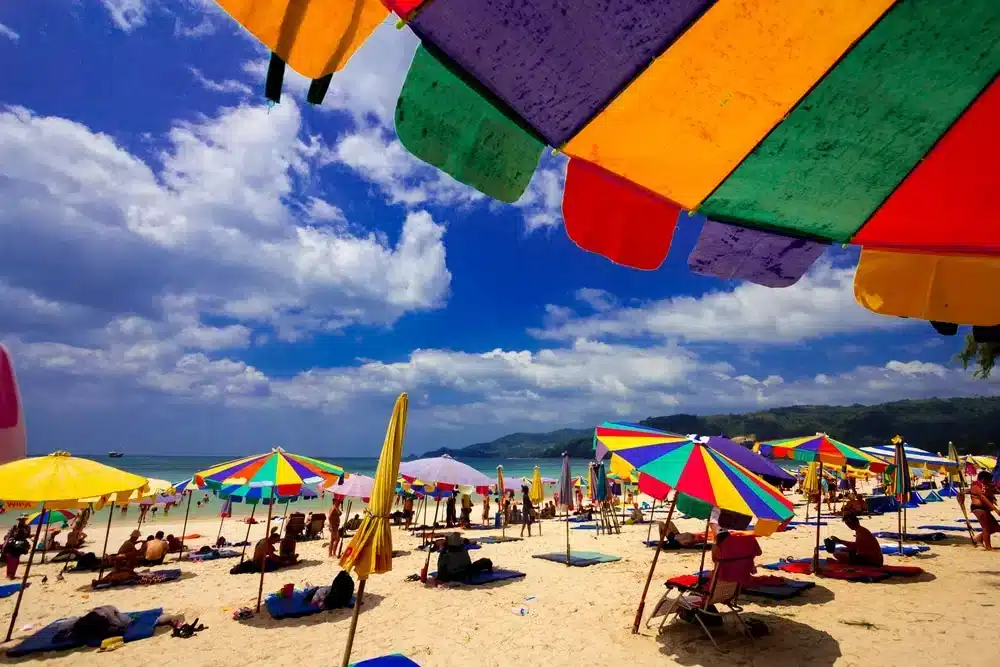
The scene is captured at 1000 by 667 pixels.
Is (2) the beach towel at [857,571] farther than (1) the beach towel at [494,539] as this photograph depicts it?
No

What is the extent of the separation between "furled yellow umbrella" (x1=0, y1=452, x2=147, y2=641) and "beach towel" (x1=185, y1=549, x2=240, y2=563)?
27.9 ft

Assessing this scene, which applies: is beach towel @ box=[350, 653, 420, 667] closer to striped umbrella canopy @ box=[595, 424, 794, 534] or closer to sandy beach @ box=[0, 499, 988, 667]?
sandy beach @ box=[0, 499, 988, 667]

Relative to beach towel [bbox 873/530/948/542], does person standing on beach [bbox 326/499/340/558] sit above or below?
below

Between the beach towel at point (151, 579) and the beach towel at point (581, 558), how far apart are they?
8282 mm

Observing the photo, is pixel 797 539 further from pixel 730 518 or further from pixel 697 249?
pixel 697 249

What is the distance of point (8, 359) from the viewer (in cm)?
249

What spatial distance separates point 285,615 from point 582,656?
15.5 feet

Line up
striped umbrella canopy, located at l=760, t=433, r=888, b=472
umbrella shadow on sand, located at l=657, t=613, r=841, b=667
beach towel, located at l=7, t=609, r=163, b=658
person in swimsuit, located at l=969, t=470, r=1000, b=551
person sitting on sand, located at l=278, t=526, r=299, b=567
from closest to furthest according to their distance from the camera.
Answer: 1. umbrella shadow on sand, located at l=657, t=613, r=841, b=667
2. beach towel, located at l=7, t=609, r=163, b=658
3. person in swimsuit, located at l=969, t=470, r=1000, b=551
4. striped umbrella canopy, located at l=760, t=433, r=888, b=472
5. person sitting on sand, located at l=278, t=526, r=299, b=567

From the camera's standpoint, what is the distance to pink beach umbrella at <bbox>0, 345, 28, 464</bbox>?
238 cm

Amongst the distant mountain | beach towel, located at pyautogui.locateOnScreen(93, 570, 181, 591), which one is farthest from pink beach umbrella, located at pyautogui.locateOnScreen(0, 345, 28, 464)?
the distant mountain

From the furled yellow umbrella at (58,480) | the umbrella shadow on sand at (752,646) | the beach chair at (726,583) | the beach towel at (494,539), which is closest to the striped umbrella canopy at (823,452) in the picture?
the umbrella shadow on sand at (752,646)

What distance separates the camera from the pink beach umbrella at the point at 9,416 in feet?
7.79

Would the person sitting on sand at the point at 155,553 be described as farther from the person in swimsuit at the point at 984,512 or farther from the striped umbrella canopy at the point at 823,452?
the person in swimsuit at the point at 984,512

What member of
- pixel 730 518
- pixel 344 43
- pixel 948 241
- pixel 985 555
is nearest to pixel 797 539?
pixel 985 555
